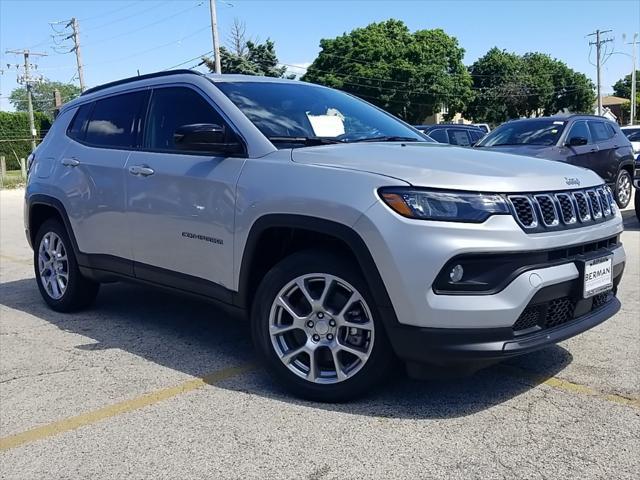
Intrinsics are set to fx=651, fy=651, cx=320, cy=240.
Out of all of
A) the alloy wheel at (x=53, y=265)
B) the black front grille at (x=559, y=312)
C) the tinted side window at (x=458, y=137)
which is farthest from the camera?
the tinted side window at (x=458, y=137)

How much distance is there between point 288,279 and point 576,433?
1620 mm

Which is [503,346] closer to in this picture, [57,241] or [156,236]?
[156,236]

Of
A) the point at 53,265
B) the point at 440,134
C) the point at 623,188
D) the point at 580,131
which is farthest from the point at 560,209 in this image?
the point at 440,134

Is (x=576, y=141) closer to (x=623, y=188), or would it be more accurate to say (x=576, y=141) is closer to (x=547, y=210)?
(x=623, y=188)

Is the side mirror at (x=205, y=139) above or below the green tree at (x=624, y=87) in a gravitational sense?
below

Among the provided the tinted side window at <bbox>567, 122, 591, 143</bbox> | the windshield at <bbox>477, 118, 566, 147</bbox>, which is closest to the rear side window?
the tinted side window at <bbox>567, 122, 591, 143</bbox>

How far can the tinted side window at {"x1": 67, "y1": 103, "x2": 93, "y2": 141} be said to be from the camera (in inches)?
215

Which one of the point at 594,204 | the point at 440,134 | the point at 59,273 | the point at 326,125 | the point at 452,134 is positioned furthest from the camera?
the point at 452,134

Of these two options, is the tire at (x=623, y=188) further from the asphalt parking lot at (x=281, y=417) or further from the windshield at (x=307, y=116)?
the windshield at (x=307, y=116)

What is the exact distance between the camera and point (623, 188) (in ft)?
41.6

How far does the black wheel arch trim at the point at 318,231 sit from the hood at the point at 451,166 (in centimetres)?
32

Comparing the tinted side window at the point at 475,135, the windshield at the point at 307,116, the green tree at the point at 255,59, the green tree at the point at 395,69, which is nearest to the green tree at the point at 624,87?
the green tree at the point at 395,69

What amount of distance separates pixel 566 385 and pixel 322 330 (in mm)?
1444

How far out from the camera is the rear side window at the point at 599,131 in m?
11.8
